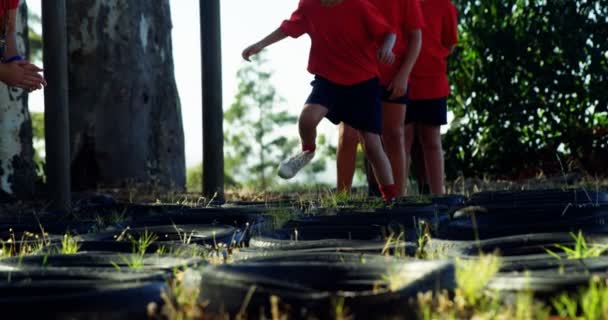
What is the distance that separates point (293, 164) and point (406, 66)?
1.00 meters

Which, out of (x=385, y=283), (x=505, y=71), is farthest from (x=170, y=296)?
(x=505, y=71)

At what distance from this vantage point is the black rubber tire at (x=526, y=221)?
3326 mm

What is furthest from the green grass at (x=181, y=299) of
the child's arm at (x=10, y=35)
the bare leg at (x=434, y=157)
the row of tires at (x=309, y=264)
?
the bare leg at (x=434, y=157)

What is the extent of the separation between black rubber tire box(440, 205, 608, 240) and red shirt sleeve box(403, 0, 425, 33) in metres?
2.20

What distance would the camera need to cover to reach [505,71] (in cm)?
979

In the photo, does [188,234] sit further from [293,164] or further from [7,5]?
[7,5]

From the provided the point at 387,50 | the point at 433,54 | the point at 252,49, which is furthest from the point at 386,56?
the point at 433,54

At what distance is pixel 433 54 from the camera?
6535mm

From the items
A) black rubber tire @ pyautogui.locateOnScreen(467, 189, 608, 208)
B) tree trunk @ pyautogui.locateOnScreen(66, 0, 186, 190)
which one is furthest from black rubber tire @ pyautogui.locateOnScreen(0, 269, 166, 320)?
tree trunk @ pyautogui.locateOnScreen(66, 0, 186, 190)

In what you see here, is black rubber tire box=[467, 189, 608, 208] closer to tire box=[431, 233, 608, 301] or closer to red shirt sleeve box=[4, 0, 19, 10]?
tire box=[431, 233, 608, 301]

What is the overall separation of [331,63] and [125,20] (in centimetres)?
359

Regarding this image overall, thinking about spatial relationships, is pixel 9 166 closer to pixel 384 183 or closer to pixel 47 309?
pixel 384 183

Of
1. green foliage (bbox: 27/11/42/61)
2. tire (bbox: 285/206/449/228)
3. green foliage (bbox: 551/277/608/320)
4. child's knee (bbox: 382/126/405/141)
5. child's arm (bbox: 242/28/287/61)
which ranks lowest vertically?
green foliage (bbox: 551/277/608/320)

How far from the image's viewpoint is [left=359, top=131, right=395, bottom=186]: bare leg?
5.62 meters
